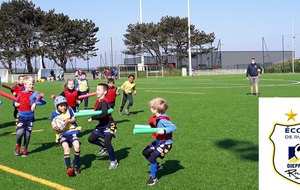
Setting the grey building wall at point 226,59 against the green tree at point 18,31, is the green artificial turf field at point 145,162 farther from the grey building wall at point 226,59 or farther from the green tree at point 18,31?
the grey building wall at point 226,59

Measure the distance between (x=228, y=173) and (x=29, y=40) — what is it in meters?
69.2

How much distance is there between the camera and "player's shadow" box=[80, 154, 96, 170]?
711 centimetres

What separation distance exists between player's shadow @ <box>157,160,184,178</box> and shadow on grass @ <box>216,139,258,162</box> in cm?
134

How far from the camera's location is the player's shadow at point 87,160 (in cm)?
711

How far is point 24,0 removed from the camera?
72.8 meters

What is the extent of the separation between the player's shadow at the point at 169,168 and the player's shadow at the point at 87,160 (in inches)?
57.7

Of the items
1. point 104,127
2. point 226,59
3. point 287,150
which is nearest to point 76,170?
point 104,127

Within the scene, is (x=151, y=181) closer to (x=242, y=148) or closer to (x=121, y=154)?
(x=121, y=154)

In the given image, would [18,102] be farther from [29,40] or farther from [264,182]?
[29,40]

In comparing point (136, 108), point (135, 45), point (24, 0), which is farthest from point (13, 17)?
point (136, 108)

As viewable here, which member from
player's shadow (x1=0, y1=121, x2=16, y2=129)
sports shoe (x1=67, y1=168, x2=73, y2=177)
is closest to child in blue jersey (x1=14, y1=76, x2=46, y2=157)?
sports shoe (x1=67, y1=168, x2=73, y2=177)

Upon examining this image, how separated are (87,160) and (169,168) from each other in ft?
6.04

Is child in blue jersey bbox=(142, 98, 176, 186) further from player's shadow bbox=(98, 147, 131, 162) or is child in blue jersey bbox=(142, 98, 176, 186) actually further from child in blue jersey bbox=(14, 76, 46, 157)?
child in blue jersey bbox=(14, 76, 46, 157)

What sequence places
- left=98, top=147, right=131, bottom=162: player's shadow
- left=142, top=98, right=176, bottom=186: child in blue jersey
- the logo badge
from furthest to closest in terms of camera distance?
left=98, top=147, right=131, bottom=162: player's shadow, left=142, top=98, right=176, bottom=186: child in blue jersey, the logo badge
